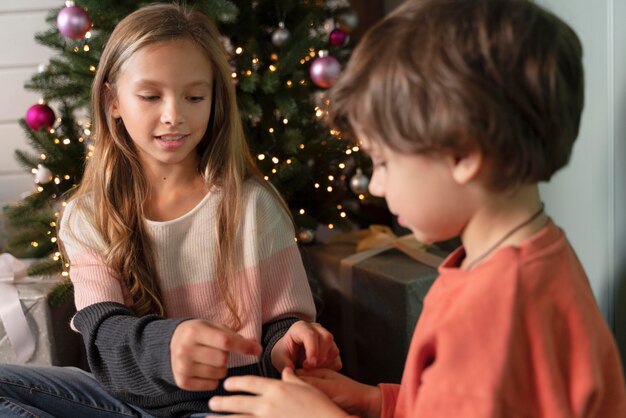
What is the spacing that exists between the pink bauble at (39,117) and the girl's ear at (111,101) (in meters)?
0.54

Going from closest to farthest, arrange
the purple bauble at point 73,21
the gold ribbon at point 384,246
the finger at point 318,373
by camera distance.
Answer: the finger at point 318,373 → the purple bauble at point 73,21 → the gold ribbon at point 384,246

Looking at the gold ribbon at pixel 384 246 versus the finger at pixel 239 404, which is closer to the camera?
the finger at pixel 239 404

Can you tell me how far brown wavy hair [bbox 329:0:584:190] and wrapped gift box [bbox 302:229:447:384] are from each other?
1.01 m

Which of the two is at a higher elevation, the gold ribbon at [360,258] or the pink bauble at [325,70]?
the pink bauble at [325,70]

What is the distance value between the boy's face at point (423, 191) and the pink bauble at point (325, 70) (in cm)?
97

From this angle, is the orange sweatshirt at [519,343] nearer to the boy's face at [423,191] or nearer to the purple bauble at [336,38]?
the boy's face at [423,191]

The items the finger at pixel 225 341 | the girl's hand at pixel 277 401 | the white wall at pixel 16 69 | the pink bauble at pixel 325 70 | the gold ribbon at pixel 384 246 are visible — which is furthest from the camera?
the white wall at pixel 16 69

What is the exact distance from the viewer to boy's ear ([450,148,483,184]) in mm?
702

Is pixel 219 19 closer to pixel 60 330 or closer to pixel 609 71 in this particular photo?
pixel 60 330

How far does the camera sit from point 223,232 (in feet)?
4.24

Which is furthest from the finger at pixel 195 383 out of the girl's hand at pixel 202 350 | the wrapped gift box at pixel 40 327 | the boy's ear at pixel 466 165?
the wrapped gift box at pixel 40 327

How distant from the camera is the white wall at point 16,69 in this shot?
247cm

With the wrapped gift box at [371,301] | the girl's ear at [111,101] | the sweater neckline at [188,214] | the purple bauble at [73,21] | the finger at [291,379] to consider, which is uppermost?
the purple bauble at [73,21]

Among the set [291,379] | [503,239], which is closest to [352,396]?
[291,379]
